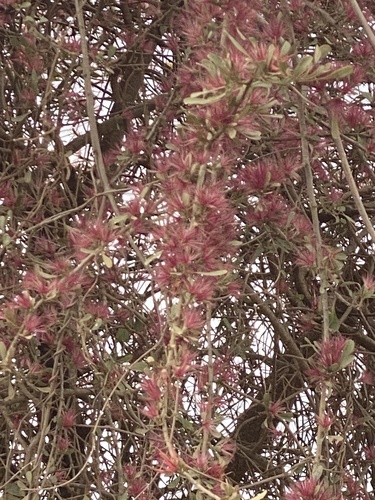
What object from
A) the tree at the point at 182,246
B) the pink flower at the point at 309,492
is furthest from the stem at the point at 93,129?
the pink flower at the point at 309,492

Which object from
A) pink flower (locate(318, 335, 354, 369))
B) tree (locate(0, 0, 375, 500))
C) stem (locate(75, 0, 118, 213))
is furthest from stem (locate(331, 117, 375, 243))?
stem (locate(75, 0, 118, 213))

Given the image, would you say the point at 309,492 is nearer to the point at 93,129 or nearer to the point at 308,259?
the point at 308,259

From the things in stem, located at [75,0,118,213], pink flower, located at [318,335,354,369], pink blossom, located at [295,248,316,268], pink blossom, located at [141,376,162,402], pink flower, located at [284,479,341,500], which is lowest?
pink flower, located at [284,479,341,500]

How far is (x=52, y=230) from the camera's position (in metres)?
1.51

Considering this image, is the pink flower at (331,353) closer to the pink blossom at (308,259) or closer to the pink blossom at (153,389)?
the pink blossom at (308,259)

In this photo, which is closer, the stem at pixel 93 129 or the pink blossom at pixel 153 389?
the pink blossom at pixel 153 389

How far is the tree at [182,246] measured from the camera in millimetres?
916

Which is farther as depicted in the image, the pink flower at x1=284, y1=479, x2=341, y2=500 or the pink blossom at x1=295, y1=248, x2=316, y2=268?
the pink blossom at x1=295, y1=248, x2=316, y2=268

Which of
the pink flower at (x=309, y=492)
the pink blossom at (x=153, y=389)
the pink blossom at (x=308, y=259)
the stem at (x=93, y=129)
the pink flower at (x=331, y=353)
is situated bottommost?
the pink flower at (x=309, y=492)

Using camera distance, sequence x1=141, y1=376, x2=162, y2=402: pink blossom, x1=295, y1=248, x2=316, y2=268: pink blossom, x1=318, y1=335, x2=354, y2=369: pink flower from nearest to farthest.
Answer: x1=141, y1=376, x2=162, y2=402: pink blossom
x1=318, y1=335, x2=354, y2=369: pink flower
x1=295, y1=248, x2=316, y2=268: pink blossom

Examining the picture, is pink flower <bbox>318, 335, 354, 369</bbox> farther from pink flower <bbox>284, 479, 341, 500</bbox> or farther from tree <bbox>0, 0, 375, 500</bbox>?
pink flower <bbox>284, 479, 341, 500</bbox>

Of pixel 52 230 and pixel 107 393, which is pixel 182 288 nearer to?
pixel 107 393

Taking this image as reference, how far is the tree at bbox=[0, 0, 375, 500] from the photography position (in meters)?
0.92

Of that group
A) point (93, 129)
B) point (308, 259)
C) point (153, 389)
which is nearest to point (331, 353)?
point (308, 259)
